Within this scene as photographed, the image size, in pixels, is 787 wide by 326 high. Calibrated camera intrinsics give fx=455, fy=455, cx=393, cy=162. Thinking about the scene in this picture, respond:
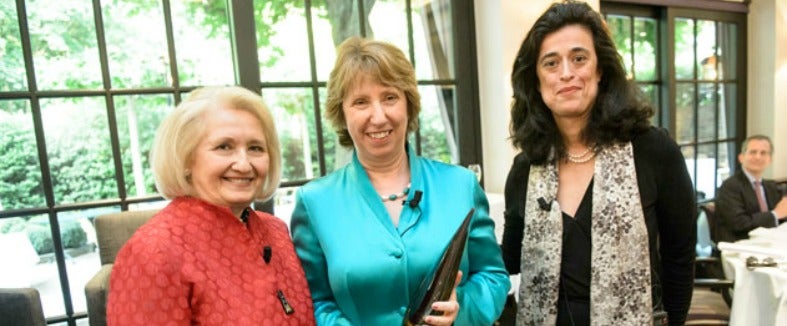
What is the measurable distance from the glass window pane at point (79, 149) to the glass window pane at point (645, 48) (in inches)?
160

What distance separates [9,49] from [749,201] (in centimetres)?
457

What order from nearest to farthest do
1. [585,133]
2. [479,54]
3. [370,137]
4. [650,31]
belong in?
[370,137] → [585,133] → [479,54] → [650,31]

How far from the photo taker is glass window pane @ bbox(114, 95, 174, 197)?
2389mm

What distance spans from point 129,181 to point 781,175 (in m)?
6.02

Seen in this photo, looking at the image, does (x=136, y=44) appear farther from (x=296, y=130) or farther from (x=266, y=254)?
(x=266, y=254)

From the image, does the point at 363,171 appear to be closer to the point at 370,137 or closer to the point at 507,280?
the point at 370,137

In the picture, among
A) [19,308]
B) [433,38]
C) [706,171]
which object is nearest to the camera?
[19,308]

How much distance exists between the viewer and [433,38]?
3.08m

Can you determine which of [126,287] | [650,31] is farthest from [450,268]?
[650,31]

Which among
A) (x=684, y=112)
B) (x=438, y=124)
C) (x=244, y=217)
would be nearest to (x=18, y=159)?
(x=244, y=217)

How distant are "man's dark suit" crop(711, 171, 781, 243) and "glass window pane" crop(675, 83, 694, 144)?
1142 mm

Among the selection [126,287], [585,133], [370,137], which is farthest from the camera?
[585,133]

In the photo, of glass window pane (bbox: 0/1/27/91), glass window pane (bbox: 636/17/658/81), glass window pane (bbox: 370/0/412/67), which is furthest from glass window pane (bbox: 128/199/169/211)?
glass window pane (bbox: 636/17/658/81)

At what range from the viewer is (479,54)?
3.15 meters
